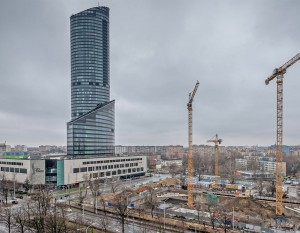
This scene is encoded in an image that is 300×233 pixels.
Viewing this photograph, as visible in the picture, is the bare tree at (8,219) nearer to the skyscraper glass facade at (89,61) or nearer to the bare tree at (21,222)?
the bare tree at (21,222)

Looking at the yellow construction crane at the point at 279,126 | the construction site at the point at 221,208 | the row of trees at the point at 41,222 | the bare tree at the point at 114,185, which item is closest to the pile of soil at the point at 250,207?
the construction site at the point at 221,208

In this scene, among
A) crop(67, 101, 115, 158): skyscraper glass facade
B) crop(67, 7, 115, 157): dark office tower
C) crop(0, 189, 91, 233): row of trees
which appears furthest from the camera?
crop(67, 7, 115, 157): dark office tower

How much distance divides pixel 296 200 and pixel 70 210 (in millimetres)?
50497

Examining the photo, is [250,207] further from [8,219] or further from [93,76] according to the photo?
[93,76]

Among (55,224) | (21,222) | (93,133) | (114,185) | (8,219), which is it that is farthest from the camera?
(93,133)

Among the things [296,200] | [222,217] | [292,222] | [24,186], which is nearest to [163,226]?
[222,217]

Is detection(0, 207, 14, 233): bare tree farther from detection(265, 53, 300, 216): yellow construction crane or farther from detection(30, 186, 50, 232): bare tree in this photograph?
detection(265, 53, 300, 216): yellow construction crane

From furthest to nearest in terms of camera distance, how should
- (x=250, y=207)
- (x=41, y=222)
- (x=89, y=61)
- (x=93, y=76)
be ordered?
(x=89, y=61), (x=93, y=76), (x=250, y=207), (x=41, y=222)

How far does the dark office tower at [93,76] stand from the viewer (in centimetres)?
11194

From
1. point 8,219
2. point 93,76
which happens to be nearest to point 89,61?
point 93,76

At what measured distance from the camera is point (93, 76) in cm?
13575

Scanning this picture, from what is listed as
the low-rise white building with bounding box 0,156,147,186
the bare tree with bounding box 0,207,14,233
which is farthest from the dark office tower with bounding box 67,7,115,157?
the bare tree with bounding box 0,207,14,233

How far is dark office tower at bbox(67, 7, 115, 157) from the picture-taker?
11194 cm

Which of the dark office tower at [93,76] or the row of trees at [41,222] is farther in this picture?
the dark office tower at [93,76]
